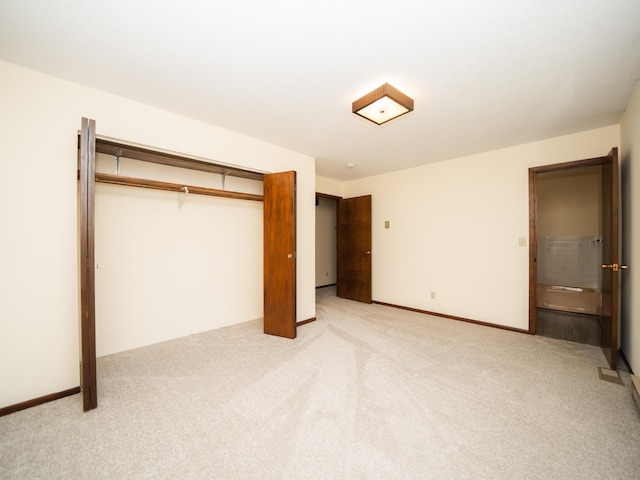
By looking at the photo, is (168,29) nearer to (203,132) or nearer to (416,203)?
(203,132)

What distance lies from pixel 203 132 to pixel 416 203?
3.38 m

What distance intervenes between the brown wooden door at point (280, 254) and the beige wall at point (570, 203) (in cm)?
423

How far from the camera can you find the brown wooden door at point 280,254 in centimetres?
316

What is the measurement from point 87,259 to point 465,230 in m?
4.37

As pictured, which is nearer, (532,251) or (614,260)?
(614,260)

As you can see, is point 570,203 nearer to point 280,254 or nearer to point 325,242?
point 325,242

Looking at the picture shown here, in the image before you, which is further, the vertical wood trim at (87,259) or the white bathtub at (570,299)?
the white bathtub at (570,299)

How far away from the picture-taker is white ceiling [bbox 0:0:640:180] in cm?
146

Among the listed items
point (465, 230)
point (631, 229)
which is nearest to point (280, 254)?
point (465, 230)

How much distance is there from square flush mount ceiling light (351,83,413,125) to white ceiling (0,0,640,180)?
63 mm

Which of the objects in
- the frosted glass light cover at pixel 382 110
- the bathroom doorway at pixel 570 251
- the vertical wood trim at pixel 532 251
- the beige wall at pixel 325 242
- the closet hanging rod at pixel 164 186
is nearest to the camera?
the frosted glass light cover at pixel 382 110

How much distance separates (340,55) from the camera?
1.79 meters

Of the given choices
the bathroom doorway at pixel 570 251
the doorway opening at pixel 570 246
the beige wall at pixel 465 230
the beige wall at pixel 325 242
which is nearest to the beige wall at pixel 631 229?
the beige wall at pixel 465 230

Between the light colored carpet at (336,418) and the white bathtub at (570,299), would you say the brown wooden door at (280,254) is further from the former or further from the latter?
the white bathtub at (570,299)
